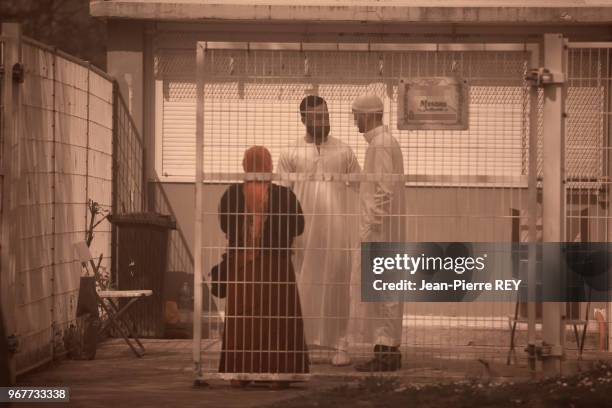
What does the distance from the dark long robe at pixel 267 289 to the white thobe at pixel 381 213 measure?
452mm

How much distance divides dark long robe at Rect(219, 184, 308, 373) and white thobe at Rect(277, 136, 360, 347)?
100 mm

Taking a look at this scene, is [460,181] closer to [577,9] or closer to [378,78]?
[378,78]

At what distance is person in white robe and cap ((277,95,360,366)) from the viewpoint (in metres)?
9.30

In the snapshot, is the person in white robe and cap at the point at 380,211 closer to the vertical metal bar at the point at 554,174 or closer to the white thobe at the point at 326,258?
the white thobe at the point at 326,258

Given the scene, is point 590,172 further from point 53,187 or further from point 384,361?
point 53,187

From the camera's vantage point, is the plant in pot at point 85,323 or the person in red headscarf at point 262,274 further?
the plant in pot at point 85,323

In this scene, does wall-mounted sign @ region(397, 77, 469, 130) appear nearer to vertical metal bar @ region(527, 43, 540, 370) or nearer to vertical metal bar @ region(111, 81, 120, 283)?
vertical metal bar @ region(527, 43, 540, 370)

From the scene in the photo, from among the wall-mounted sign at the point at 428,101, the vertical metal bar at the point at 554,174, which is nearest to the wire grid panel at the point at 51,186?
the wall-mounted sign at the point at 428,101

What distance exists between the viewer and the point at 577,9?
43.9ft

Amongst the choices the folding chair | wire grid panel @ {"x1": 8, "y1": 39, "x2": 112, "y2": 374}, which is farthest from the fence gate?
the folding chair

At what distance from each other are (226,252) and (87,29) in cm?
1938

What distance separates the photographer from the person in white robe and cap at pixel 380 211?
9352 mm

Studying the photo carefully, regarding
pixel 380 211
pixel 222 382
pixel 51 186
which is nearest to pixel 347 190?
pixel 380 211

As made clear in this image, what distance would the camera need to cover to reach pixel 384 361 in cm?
950
